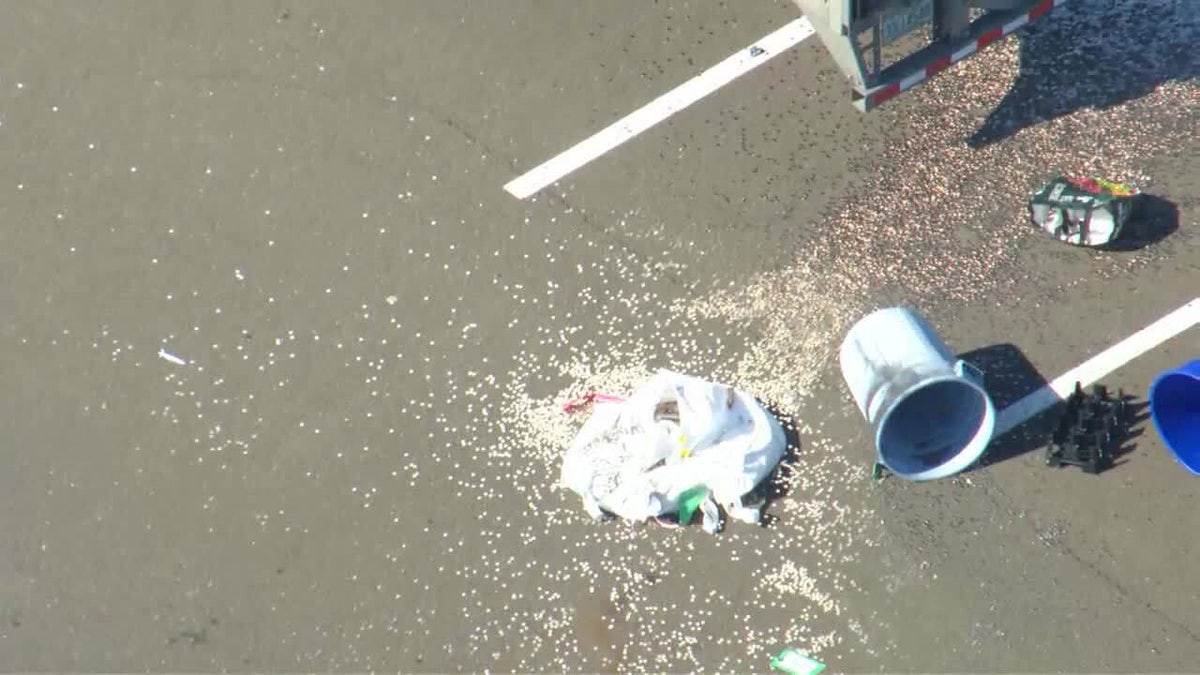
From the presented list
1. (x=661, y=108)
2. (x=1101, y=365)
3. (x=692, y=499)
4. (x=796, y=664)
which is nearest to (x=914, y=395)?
(x=1101, y=365)

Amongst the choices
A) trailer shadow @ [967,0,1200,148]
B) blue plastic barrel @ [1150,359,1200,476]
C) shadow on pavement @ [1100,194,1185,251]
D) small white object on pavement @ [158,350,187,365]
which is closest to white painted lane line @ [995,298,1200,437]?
blue plastic barrel @ [1150,359,1200,476]

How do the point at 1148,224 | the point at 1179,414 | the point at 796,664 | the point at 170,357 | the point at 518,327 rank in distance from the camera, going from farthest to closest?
the point at 170,357 → the point at 518,327 → the point at 1148,224 → the point at 1179,414 → the point at 796,664

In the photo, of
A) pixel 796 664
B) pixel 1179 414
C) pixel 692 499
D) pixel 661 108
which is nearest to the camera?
pixel 796 664

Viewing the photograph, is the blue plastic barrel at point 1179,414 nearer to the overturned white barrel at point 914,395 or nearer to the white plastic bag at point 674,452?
the overturned white barrel at point 914,395

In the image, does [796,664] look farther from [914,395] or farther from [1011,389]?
[1011,389]

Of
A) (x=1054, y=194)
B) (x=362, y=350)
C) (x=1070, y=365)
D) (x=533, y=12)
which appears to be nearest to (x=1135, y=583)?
(x=1070, y=365)

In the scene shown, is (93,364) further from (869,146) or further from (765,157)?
(869,146)
